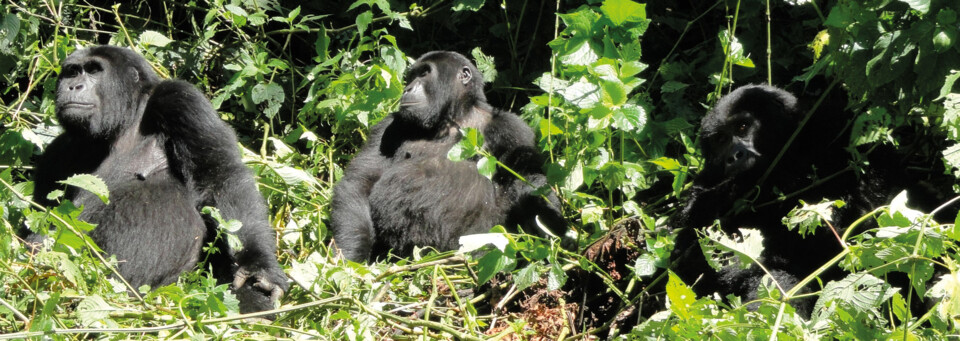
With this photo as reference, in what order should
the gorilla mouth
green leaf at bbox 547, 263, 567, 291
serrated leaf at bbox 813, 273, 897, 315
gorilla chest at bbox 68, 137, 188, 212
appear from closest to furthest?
serrated leaf at bbox 813, 273, 897, 315 < green leaf at bbox 547, 263, 567, 291 < gorilla chest at bbox 68, 137, 188, 212 < the gorilla mouth

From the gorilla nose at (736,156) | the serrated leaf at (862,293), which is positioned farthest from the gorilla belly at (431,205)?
the serrated leaf at (862,293)

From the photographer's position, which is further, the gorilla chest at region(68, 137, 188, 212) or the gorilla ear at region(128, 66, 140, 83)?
the gorilla ear at region(128, 66, 140, 83)

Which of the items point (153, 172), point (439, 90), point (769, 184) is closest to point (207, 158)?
point (153, 172)

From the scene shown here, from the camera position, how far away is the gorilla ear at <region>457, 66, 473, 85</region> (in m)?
5.24

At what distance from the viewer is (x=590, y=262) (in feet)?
12.3

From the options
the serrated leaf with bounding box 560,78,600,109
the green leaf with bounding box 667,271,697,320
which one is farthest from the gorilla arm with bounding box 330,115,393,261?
the green leaf with bounding box 667,271,697,320

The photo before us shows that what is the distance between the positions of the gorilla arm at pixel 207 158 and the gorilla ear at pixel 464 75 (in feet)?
4.08

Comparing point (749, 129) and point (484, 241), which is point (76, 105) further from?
point (749, 129)

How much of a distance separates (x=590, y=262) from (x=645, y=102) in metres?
1.44

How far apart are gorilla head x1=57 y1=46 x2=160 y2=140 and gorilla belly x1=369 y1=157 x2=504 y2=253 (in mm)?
1267

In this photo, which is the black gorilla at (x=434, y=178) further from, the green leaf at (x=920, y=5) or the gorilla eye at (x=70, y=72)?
the green leaf at (x=920, y=5)

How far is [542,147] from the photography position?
178 inches

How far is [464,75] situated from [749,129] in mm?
1660

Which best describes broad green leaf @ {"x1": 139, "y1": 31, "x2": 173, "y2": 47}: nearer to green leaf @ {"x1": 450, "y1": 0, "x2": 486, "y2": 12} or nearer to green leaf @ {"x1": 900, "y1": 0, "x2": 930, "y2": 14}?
green leaf @ {"x1": 450, "y1": 0, "x2": 486, "y2": 12}
